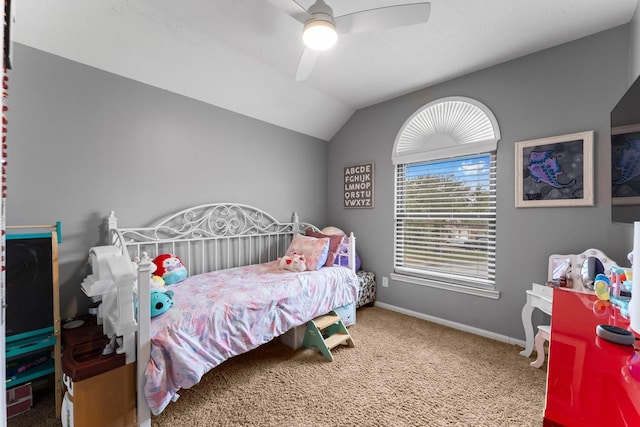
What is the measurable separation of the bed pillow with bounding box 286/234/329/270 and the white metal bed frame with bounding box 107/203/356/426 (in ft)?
1.13

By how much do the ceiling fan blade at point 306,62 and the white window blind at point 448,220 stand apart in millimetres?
1593

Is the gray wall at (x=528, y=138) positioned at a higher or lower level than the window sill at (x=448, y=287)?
higher

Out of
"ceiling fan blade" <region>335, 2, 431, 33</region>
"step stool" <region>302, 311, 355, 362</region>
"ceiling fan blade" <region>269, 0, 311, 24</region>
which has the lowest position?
"step stool" <region>302, 311, 355, 362</region>

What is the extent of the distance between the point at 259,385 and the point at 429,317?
1.92 m

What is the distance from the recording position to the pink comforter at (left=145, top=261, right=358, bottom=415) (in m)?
1.41

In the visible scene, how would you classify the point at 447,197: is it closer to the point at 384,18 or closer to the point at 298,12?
the point at 384,18

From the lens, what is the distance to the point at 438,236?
113 inches

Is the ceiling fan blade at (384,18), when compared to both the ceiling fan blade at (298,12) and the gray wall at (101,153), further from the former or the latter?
the gray wall at (101,153)

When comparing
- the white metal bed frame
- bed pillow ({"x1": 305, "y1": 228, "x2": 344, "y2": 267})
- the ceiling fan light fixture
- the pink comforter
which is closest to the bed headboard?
the white metal bed frame

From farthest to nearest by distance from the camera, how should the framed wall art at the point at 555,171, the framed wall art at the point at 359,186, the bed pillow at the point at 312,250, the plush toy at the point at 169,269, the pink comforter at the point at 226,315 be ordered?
the framed wall art at the point at 359,186, the bed pillow at the point at 312,250, the plush toy at the point at 169,269, the framed wall art at the point at 555,171, the pink comforter at the point at 226,315

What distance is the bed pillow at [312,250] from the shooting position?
262cm

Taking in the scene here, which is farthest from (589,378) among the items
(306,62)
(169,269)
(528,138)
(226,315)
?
(169,269)

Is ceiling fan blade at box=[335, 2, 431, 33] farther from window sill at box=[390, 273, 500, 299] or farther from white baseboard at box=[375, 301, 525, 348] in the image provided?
white baseboard at box=[375, 301, 525, 348]

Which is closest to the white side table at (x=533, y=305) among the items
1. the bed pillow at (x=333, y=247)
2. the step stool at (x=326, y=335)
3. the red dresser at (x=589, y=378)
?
the red dresser at (x=589, y=378)
